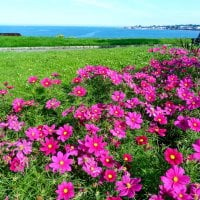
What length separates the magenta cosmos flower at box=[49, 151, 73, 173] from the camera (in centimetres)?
418

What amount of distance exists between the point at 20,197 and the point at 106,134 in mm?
1288

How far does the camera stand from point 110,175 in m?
4.12

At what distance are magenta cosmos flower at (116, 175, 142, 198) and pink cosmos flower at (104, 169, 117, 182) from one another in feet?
0.40

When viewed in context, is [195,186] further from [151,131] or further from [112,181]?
[151,131]

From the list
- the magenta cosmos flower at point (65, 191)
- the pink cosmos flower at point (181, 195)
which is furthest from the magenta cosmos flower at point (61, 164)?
the pink cosmos flower at point (181, 195)

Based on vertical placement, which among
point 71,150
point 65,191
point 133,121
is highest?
point 133,121

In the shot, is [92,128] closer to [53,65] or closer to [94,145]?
[94,145]

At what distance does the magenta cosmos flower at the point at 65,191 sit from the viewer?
12.7 feet

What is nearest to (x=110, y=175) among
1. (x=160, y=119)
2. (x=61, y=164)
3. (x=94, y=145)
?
(x=94, y=145)

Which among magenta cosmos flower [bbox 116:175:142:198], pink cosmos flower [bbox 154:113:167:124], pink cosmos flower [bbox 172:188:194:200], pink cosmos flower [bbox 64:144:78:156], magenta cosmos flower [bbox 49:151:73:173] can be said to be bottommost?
magenta cosmos flower [bbox 116:175:142:198]

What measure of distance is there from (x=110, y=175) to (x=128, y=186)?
273 mm

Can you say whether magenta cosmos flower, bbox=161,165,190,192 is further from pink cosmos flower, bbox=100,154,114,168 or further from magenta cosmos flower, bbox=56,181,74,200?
magenta cosmos flower, bbox=56,181,74,200

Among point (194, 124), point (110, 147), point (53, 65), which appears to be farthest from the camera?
point (53, 65)

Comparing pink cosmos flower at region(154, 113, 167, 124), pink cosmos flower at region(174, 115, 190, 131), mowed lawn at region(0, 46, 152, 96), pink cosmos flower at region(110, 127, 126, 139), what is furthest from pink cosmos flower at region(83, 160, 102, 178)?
mowed lawn at region(0, 46, 152, 96)
